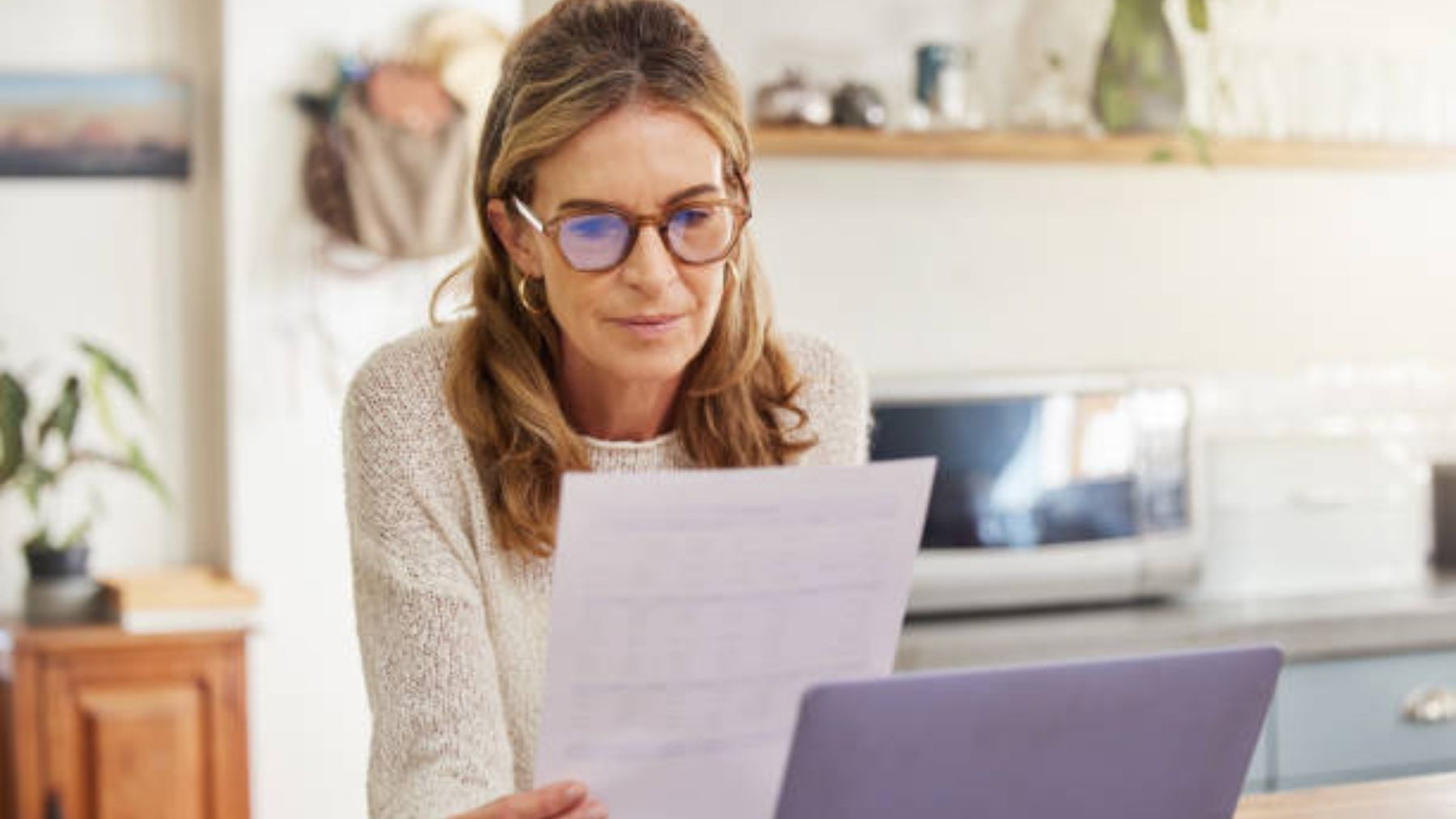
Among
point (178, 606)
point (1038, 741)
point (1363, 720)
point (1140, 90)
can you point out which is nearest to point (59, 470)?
point (178, 606)

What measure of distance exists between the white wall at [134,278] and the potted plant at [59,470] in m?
0.14

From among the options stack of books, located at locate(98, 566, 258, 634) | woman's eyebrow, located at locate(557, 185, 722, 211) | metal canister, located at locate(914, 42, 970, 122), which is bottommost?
stack of books, located at locate(98, 566, 258, 634)

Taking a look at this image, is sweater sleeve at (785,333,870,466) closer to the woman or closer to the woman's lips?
the woman

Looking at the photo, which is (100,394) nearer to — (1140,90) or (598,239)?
(1140,90)

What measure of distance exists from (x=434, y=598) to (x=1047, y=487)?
2.01 meters

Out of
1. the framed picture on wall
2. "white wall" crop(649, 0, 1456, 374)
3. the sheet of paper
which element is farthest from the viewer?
the framed picture on wall

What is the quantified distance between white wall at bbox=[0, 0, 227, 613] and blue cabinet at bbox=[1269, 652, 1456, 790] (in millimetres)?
2030

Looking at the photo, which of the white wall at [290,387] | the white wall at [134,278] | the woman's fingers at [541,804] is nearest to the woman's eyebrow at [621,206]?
the woman's fingers at [541,804]

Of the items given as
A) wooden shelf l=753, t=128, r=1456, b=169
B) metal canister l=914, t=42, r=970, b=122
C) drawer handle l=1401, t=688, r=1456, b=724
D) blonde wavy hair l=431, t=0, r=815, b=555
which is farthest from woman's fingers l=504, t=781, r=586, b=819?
metal canister l=914, t=42, r=970, b=122

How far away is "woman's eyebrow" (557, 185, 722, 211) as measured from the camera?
51.1 inches

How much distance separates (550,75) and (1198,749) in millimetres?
656

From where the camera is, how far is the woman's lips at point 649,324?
4.30 feet

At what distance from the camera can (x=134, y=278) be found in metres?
3.69

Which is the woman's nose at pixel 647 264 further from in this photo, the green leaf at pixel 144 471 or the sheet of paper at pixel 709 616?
the green leaf at pixel 144 471
